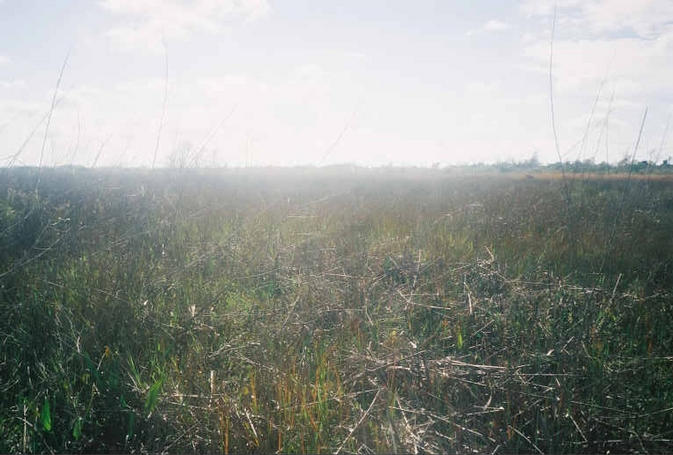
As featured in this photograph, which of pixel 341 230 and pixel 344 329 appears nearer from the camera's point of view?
pixel 344 329

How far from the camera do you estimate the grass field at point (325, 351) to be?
1864 mm

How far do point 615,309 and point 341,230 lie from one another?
390 cm

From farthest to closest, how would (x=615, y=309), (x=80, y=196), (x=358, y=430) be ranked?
(x=80, y=196) < (x=615, y=309) < (x=358, y=430)

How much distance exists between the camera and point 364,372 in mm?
2215

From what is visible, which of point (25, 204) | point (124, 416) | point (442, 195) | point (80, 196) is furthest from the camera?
point (442, 195)

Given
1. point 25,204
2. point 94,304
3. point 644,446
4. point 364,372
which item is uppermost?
point 25,204

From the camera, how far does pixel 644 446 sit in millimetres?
1873

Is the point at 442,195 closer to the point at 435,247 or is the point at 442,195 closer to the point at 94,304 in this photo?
the point at 435,247

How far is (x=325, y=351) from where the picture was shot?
101 inches

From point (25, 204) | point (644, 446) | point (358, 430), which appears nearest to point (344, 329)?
point (358, 430)

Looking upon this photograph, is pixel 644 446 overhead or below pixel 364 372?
below

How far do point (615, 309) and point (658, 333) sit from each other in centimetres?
32

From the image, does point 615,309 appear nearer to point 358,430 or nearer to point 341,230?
point 358,430

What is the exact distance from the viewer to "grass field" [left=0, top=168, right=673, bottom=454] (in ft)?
6.12
